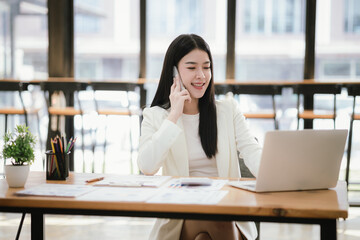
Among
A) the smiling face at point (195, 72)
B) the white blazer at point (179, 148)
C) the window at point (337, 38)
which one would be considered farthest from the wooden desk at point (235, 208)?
the window at point (337, 38)

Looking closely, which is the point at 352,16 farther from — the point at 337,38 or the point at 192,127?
the point at 192,127

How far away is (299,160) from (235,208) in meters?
0.30

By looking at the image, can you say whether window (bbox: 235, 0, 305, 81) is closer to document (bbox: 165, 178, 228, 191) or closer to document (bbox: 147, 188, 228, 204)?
document (bbox: 165, 178, 228, 191)

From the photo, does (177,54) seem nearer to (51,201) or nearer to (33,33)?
(51,201)

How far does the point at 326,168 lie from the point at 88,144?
4.53 m

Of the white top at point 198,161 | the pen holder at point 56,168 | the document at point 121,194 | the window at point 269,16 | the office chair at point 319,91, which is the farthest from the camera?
the window at point 269,16

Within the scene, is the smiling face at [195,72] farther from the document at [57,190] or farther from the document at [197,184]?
the document at [57,190]

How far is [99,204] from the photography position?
131 centimetres

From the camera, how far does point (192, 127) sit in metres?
2.14

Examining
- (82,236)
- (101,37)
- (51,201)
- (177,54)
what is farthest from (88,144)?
(51,201)

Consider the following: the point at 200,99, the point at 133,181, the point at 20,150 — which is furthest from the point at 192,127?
the point at 20,150

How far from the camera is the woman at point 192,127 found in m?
1.92

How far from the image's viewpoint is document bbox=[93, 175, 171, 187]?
1.58m

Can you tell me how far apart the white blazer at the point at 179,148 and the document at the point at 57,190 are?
37cm
